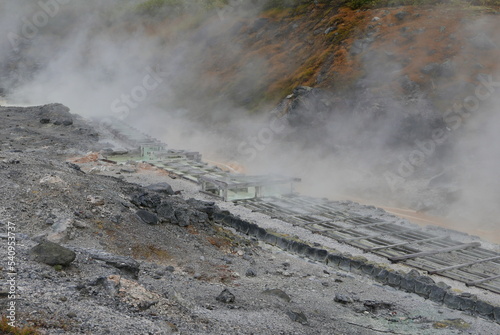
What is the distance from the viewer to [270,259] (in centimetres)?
1521

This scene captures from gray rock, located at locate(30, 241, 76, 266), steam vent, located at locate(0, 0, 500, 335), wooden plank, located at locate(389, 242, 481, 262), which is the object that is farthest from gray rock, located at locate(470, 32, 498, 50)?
gray rock, located at locate(30, 241, 76, 266)

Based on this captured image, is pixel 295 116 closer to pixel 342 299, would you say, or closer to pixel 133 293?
pixel 342 299

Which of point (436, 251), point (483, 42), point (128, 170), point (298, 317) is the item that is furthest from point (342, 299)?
point (483, 42)

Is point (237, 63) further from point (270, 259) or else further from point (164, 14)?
point (270, 259)

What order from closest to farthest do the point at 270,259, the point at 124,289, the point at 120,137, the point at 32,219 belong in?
the point at 124,289, the point at 32,219, the point at 270,259, the point at 120,137

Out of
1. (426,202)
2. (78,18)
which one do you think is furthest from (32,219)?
(78,18)

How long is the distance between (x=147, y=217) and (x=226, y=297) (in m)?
5.08

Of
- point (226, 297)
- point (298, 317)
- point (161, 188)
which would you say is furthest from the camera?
point (161, 188)

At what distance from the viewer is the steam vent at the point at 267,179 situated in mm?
9961

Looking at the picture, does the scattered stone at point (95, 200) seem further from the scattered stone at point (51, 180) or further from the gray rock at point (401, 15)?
the gray rock at point (401, 15)

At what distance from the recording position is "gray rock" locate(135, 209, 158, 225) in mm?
14469

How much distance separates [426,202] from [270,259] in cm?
1610

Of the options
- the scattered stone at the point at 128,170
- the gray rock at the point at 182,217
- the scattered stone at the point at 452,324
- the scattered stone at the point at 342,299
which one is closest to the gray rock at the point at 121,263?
the gray rock at the point at 182,217

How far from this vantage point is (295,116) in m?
39.9
